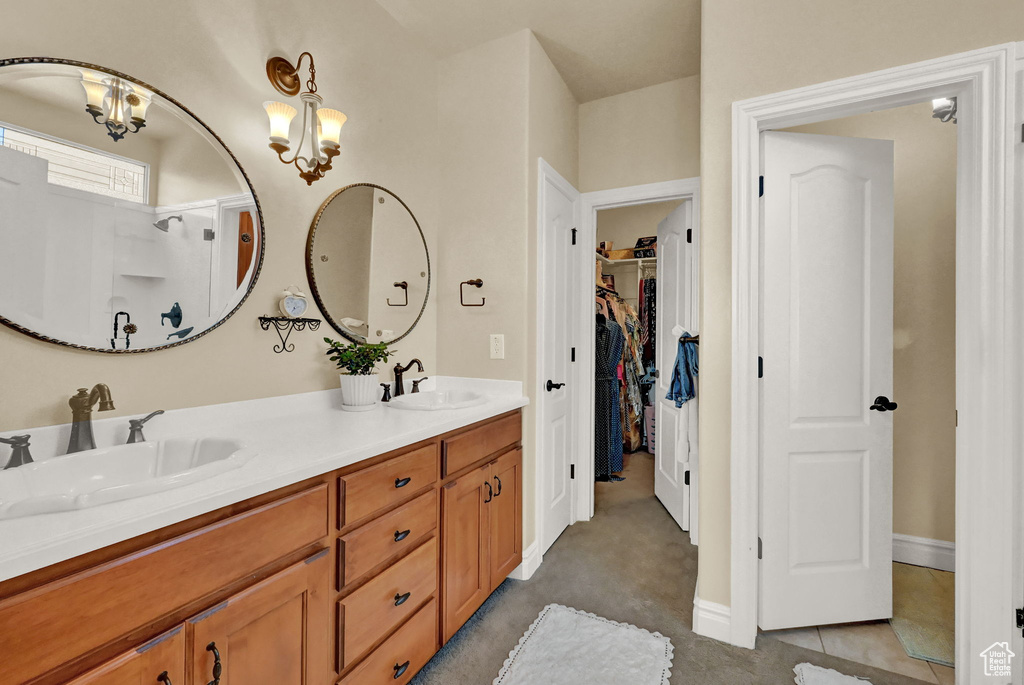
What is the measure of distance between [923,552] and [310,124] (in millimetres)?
3664

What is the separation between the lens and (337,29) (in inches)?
77.9

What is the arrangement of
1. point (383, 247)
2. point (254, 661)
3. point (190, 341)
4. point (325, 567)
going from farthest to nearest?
point (383, 247) → point (190, 341) → point (325, 567) → point (254, 661)

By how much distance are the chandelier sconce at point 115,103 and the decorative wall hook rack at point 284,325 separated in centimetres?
67

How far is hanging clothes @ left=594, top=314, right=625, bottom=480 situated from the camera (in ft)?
12.2

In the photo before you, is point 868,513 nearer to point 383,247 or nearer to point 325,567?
point 325,567

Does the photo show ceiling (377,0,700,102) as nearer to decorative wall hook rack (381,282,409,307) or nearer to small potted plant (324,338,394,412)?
decorative wall hook rack (381,282,409,307)

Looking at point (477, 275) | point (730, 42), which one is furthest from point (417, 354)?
point (730, 42)

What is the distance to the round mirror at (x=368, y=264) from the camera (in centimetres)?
191

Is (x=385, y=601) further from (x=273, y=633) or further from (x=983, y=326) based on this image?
(x=983, y=326)

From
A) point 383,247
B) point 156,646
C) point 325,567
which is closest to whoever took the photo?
point 156,646

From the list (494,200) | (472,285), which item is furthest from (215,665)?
(494,200)

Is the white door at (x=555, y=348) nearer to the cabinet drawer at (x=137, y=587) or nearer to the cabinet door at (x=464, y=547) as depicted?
the cabinet door at (x=464, y=547)

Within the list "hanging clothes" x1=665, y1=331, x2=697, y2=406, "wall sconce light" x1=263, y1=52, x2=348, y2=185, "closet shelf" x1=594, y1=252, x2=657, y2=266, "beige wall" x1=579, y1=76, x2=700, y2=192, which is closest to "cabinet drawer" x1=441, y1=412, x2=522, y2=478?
"hanging clothes" x1=665, y1=331, x2=697, y2=406

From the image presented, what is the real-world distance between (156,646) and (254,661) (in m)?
0.24
